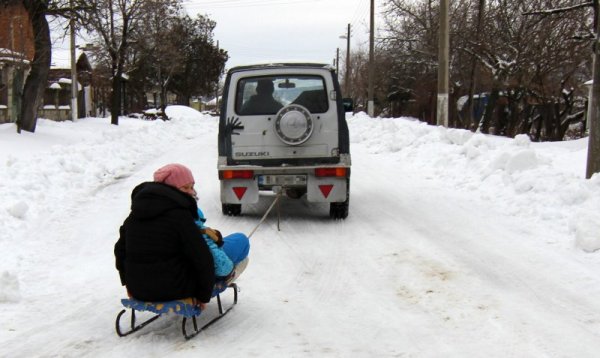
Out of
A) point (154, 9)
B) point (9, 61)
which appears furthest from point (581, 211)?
point (154, 9)

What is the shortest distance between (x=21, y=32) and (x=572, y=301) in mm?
18798

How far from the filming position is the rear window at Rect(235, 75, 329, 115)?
8.78 metres

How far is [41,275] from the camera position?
6.35m

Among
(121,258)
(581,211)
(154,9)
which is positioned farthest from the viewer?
(154,9)

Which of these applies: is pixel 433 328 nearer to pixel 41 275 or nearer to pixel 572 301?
pixel 572 301

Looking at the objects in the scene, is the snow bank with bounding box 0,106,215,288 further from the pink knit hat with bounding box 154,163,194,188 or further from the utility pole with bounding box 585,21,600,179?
A: the utility pole with bounding box 585,21,600,179

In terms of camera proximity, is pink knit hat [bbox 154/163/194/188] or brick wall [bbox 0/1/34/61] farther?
brick wall [bbox 0/1/34/61]

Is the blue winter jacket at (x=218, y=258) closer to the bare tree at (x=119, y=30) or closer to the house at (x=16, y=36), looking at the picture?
the house at (x=16, y=36)

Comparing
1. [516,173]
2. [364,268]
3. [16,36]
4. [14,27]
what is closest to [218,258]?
[364,268]

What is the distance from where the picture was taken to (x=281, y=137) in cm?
855

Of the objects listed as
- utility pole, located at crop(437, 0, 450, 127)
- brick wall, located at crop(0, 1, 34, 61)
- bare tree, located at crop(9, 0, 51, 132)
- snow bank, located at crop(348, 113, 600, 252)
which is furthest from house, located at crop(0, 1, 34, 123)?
utility pole, located at crop(437, 0, 450, 127)

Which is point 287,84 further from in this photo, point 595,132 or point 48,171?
point 48,171

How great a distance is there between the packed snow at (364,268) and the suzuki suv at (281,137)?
0.60 m

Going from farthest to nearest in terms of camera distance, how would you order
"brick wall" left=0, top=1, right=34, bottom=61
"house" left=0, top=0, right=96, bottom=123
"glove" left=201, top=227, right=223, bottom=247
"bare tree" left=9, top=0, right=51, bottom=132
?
"bare tree" left=9, top=0, right=51, bottom=132, "house" left=0, top=0, right=96, bottom=123, "brick wall" left=0, top=1, right=34, bottom=61, "glove" left=201, top=227, right=223, bottom=247
